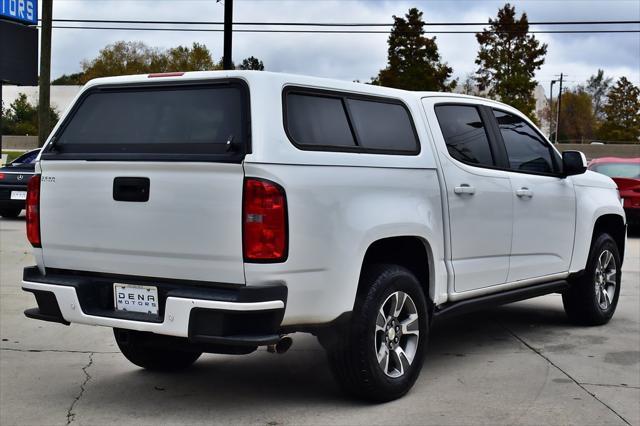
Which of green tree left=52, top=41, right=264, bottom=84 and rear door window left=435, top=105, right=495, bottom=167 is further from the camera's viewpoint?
green tree left=52, top=41, right=264, bottom=84

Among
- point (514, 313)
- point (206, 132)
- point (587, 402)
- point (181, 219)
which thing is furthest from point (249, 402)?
point (514, 313)

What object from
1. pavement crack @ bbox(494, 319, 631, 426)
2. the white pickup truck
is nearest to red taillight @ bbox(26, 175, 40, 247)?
the white pickup truck

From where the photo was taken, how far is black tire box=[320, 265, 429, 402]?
16.2ft

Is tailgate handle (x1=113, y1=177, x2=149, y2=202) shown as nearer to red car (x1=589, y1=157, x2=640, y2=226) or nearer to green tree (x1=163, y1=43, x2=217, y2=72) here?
red car (x1=589, y1=157, x2=640, y2=226)

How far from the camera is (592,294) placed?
766cm

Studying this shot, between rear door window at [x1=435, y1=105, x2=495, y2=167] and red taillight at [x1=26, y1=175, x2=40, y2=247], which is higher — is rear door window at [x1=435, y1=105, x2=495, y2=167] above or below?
above

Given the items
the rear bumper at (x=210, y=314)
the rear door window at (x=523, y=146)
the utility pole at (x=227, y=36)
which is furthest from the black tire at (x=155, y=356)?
the utility pole at (x=227, y=36)

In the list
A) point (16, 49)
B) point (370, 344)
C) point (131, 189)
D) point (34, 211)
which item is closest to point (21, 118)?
point (16, 49)

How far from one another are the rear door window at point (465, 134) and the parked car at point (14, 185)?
1238 centimetres

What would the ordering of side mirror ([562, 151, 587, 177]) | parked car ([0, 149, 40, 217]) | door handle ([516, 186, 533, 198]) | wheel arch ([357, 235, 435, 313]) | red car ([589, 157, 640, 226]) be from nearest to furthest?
wheel arch ([357, 235, 435, 313]) → door handle ([516, 186, 533, 198]) → side mirror ([562, 151, 587, 177]) → red car ([589, 157, 640, 226]) → parked car ([0, 149, 40, 217])

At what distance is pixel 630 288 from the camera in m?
10.2

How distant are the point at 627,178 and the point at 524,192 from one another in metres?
11.2

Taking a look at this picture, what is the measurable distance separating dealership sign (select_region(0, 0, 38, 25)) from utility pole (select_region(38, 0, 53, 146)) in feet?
10.4

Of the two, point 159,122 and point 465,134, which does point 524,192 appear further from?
point 159,122
